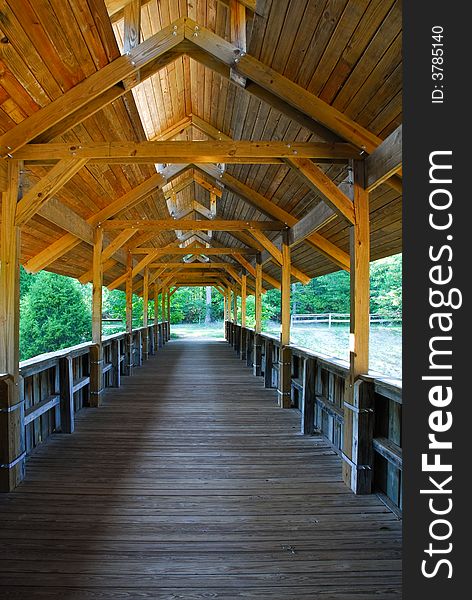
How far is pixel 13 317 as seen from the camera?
3.53 m

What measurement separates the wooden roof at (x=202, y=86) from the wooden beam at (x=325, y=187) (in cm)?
19

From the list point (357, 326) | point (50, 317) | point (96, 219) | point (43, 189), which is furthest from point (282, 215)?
point (50, 317)

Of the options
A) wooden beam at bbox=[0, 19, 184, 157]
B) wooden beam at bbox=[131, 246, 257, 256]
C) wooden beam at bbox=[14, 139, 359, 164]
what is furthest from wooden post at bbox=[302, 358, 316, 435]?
wooden beam at bbox=[131, 246, 257, 256]

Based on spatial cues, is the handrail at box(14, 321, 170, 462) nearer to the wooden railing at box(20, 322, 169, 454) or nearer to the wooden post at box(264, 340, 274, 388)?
the wooden railing at box(20, 322, 169, 454)

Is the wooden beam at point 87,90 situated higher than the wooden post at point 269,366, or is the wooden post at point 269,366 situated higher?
the wooden beam at point 87,90

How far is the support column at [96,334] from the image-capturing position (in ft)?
20.3

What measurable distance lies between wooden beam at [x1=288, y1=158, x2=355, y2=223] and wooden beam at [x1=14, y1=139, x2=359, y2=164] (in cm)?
8

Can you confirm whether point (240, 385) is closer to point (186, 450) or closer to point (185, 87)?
point (186, 450)

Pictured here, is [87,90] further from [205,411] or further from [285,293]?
[205,411]

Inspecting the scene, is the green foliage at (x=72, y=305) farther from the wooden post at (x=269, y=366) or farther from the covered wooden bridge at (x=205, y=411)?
the covered wooden bridge at (x=205, y=411)

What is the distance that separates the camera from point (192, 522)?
279 cm

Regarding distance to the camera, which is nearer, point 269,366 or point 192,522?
point 192,522

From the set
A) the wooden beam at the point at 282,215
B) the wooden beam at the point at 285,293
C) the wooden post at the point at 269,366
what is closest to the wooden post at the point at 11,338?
the wooden beam at the point at 282,215

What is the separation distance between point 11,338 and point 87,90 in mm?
2285
